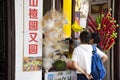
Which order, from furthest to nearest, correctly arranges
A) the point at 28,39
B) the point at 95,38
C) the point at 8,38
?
the point at 95,38 → the point at 28,39 → the point at 8,38

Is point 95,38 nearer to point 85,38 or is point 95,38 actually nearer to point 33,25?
point 85,38

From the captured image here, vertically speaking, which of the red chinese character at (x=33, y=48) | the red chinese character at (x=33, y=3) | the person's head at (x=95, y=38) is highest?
the red chinese character at (x=33, y=3)

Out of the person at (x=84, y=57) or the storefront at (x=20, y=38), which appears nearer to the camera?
the storefront at (x=20, y=38)

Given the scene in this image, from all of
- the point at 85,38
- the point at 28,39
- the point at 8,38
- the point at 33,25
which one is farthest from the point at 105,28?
the point at 8,38

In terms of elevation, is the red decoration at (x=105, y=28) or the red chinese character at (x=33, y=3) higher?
the red chinese character at (x=33, y=3)

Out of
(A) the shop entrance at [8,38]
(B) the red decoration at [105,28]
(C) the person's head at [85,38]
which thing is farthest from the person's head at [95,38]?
(A) the shop entrance at [8,38]

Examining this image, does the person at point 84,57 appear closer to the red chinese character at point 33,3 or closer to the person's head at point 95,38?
the person's head at point 95,38

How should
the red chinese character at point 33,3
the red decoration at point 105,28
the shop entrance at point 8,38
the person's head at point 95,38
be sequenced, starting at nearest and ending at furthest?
the shop entrance at point 8,38 < the red chinese character at point 33,3 < the person's head at point 95,38 < the red decoration at point 105,28

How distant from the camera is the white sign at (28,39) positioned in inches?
200

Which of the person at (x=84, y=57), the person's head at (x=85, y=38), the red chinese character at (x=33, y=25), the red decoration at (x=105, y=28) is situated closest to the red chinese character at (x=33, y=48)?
the red chinese character at (x=33, y=25)

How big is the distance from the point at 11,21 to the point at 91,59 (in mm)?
1478

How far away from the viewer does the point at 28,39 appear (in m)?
5.15

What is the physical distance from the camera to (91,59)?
5277 mm

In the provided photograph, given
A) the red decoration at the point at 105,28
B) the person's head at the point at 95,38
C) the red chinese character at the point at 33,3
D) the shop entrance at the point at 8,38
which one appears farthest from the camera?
the red decoration at the point at 105,28
